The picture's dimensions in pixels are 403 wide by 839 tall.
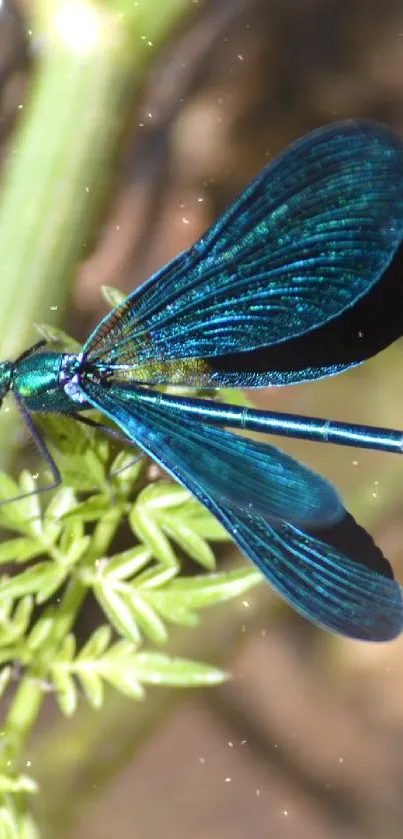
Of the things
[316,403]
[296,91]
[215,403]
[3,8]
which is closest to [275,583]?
[215,403]

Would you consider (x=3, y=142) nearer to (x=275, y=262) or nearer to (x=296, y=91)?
(x=296, y=91)

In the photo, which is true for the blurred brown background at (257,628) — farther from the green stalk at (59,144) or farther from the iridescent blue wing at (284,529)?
the iridescent blue wing at (284,529)

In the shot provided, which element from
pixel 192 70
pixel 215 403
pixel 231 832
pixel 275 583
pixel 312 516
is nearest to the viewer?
pixel 275 583

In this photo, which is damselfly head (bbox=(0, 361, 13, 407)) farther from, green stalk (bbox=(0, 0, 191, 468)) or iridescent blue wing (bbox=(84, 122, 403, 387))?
green stalk (bbox=(0, 0, 191, 468))

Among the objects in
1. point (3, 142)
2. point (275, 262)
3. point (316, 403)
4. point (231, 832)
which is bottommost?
point (231, 832)

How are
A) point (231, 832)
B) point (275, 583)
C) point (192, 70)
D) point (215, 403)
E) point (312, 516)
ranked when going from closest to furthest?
1. point (275, 583)
2. point (312, 516)
3. point (215, 403)
4. point (231, 832)
5. point (192, 70)

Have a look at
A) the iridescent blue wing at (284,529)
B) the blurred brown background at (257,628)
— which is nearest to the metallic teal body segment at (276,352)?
the iridescent blue wing at (284,529)

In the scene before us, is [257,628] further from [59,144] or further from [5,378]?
[59,144]
